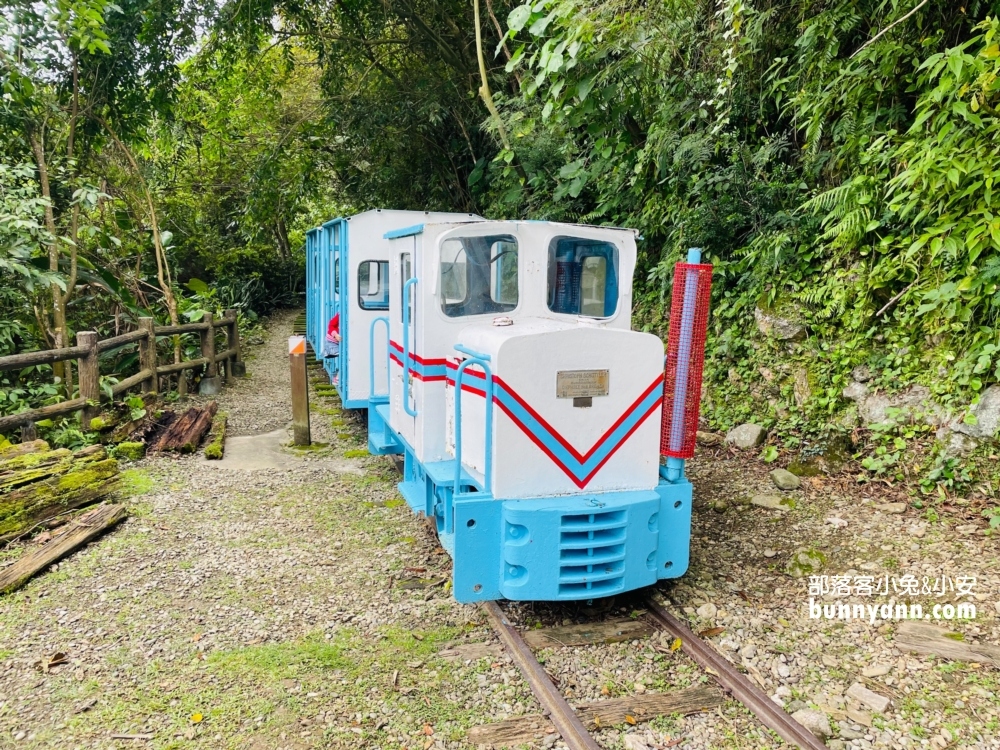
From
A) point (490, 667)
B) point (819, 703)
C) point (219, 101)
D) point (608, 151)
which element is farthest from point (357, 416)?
point (219, 101)

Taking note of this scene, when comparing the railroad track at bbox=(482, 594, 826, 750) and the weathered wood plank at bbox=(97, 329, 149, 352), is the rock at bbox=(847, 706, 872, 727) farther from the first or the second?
the weathered wood plank at bbox=(97, 329, 149, 352)

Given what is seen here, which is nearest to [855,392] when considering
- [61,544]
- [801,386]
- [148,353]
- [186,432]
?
[801,386]

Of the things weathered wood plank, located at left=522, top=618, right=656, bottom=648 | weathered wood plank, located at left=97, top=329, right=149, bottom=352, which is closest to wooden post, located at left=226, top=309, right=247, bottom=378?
weathered wood plank, located at left=97, top=329, right=149, bottom=352

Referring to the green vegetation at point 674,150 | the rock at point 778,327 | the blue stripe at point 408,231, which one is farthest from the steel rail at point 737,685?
the rock at point 778,327

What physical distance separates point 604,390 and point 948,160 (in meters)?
3.10

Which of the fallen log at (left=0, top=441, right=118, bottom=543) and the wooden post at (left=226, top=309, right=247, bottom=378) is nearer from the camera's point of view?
the fallen log at (left=0, top=441, right=118, bottom=543)

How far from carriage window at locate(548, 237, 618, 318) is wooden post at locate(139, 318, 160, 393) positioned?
23.6 feet

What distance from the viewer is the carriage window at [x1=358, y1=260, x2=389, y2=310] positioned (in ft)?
27.7

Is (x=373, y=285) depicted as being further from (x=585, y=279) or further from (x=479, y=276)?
(x=585, y=279)

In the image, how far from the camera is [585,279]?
5.01 meters

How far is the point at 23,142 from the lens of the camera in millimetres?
9594

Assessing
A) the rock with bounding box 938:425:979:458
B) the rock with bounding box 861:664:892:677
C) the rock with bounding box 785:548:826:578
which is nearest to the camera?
the rock with bounding box 861:664:892:677

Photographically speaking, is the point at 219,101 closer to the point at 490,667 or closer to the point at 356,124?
the point at 356,124

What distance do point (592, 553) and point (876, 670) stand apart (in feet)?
5.26
